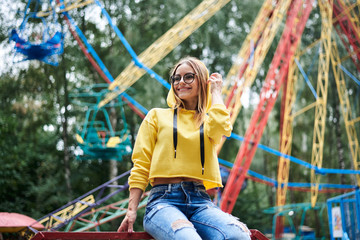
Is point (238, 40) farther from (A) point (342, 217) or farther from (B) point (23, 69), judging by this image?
(A) point (342, 217)

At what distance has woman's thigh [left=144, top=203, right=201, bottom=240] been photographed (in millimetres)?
1667

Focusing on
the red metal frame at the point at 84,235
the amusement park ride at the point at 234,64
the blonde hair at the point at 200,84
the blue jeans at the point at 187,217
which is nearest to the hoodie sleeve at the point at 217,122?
the blonde hair at the point at 200,84

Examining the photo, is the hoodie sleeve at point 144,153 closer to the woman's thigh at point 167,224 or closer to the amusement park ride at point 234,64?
the woman's thigh at point 167,224

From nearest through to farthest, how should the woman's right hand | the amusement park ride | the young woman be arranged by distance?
the young woman < the woman's right hand < the amusement park ride

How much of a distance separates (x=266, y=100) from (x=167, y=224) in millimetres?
5655

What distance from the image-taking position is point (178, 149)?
6.49 ft

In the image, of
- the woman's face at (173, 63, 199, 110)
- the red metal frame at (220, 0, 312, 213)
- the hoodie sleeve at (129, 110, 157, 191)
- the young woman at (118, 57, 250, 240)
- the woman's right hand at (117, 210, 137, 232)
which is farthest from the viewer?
the red metal frame at (220, 0, 312, 213)

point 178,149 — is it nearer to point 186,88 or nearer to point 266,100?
point 186,88

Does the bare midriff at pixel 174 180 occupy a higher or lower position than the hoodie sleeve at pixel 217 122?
lower

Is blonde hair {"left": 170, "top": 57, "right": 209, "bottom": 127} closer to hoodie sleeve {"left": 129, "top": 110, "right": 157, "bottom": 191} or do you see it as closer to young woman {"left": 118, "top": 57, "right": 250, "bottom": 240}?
young woman {"left": 118, "top": 57, "right": 250, "bottom": 240}

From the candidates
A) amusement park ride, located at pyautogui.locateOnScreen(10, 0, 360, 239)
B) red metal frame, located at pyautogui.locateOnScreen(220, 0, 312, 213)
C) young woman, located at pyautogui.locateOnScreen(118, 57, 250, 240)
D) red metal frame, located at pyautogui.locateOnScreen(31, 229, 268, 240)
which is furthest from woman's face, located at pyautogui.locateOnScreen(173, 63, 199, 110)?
red metal frame, located at pyautogui.locateOnScreen(220, 0, 312, 213)

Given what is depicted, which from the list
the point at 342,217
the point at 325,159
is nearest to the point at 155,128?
the point at 342,217

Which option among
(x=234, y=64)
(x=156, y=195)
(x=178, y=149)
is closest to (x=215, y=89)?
(x=178, y=149)

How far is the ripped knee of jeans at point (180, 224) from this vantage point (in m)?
1.68
